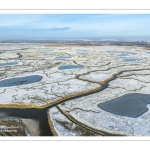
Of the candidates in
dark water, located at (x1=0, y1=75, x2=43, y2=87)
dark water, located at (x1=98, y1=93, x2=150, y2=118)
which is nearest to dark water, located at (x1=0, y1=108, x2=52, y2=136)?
dark water, located at (x1=98, y1=93, x2=150, y2=118)

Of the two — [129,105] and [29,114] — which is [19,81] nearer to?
[29,114]

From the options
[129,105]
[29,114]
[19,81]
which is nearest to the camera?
[29,114]

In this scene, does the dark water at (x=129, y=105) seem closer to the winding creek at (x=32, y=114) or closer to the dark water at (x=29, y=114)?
the winding creek at (x=32, y=114)

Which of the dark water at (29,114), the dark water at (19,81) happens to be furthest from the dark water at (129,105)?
the dark water at (19,81)

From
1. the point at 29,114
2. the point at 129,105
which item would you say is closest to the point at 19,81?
the point at 29,114
